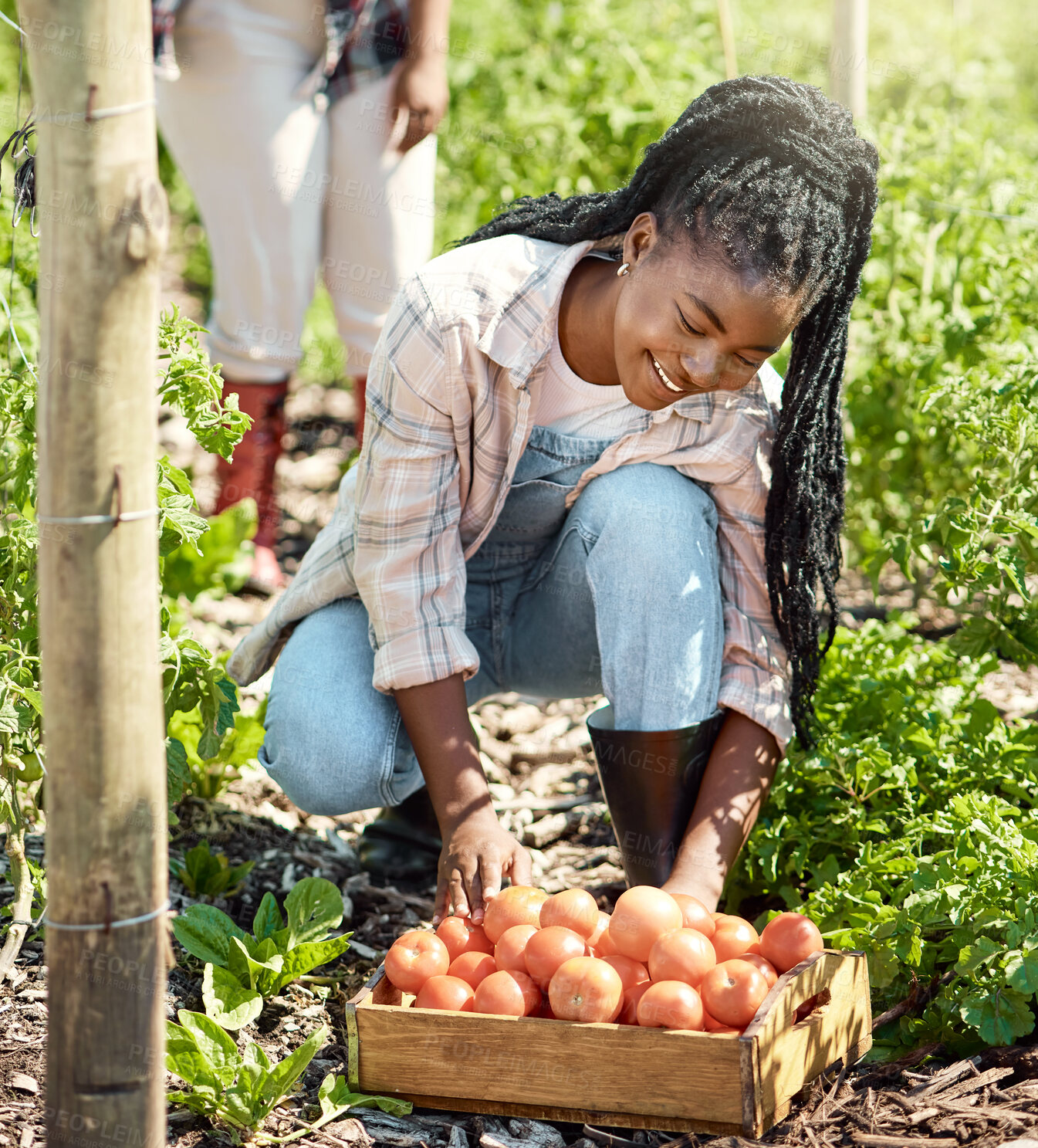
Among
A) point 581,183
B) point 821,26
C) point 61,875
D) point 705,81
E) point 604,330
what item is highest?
point 821,26

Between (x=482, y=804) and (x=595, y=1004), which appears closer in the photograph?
(x=595, y=1004)

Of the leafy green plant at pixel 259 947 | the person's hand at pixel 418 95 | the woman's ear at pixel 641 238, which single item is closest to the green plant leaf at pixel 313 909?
the leafy green plant at pixel 259 947

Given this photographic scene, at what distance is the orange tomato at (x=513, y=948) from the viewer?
1671 millimetres

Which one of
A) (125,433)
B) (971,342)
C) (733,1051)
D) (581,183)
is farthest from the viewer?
(581,183)

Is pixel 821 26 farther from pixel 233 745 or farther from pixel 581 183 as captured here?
pixel 233 745

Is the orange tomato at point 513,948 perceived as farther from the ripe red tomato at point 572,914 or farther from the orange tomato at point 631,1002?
the orange tomato at point 631,1002

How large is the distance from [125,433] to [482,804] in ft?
3.00

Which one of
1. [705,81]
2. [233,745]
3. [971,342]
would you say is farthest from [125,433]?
[705,81]

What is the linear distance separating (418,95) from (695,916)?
205 cm

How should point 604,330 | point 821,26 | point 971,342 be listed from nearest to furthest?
point 604,330 < point 971,342 < point 821,26

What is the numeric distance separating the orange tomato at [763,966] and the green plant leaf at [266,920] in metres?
0.74

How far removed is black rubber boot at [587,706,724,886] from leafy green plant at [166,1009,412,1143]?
539 millimetres

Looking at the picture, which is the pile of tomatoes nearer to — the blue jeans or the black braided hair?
the blue jeans

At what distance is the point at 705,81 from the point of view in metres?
4.02
